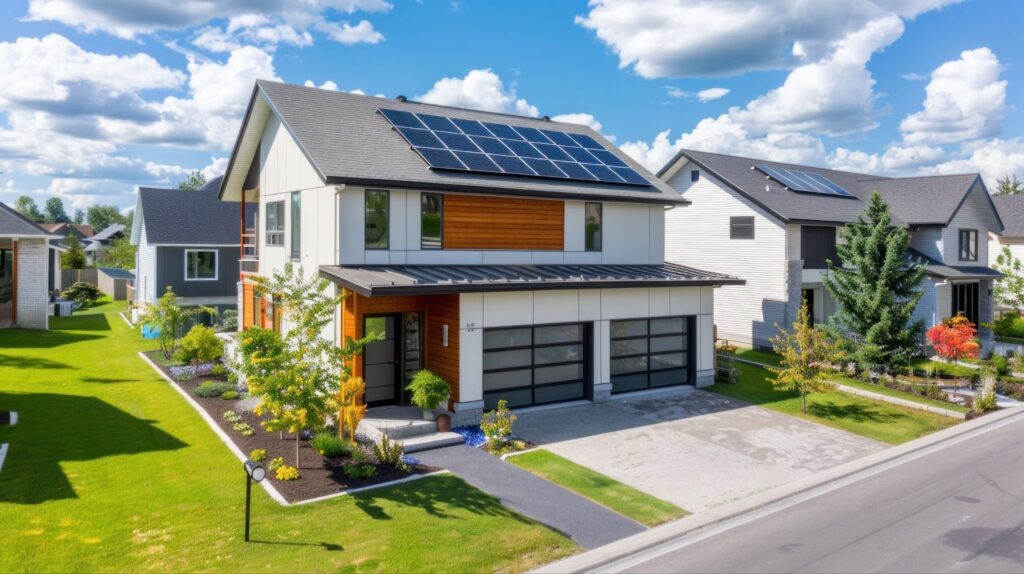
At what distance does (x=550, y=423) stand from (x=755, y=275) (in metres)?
15.3

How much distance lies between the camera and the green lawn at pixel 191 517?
8.71 meters

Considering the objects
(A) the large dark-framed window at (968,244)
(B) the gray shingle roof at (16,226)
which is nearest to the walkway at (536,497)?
(B) the gray shingle roof at (16,226)

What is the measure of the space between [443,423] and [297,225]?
7.57 metres

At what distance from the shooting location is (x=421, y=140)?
19.3 metres

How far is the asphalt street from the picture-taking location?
9117 mm

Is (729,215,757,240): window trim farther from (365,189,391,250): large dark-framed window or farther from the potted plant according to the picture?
the potted plant

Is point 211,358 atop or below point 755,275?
below

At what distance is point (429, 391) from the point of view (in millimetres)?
14641

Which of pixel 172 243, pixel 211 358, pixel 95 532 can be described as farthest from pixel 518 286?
pixel 172 243

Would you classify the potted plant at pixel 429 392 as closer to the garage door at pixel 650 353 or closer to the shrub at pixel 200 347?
the garage door at pixel 650 353

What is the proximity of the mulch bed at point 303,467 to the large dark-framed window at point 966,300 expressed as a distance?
92.6ft

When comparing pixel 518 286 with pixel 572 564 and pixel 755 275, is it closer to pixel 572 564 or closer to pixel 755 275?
pixel 572 564

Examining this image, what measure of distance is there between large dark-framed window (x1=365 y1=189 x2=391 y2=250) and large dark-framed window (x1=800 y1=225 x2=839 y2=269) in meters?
18.2

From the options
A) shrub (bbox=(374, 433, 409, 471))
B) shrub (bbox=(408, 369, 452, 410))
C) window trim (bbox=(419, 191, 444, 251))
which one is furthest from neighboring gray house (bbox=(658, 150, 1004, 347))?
shrub (bbox=(374, 433, 409, 471))
